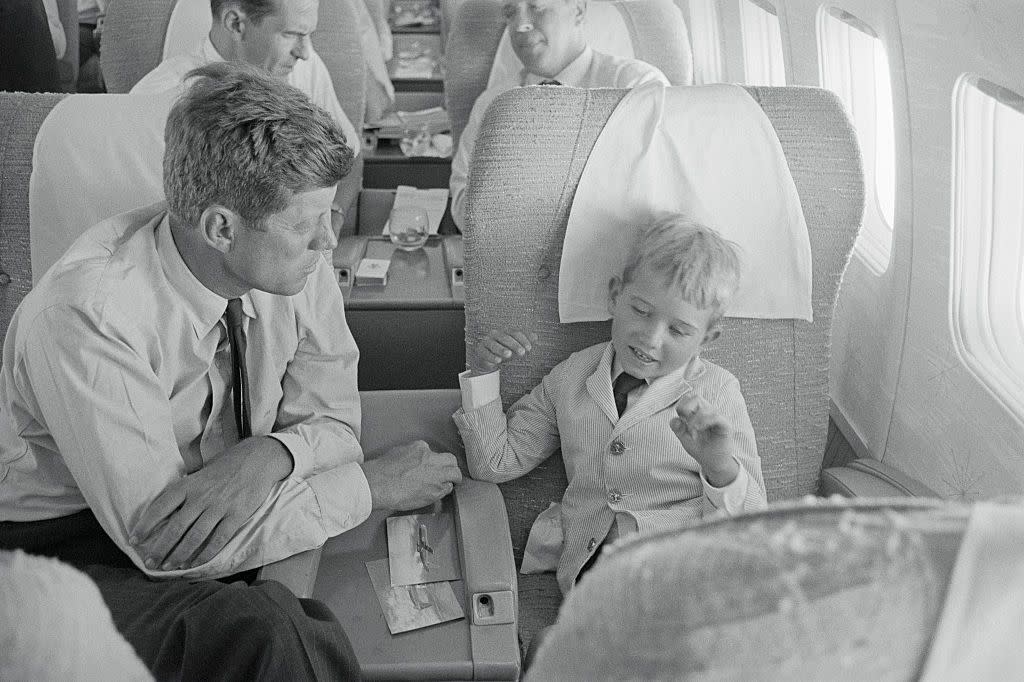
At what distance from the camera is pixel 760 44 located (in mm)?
3963

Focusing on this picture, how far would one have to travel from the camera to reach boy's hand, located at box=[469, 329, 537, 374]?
1921mm

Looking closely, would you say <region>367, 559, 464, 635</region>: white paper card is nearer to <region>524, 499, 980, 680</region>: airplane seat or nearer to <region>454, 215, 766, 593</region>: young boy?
<region>454, 215, 766, 593</region>: young boy

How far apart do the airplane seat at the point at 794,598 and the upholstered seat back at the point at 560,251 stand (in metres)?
1.43

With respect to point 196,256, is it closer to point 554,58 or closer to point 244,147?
point 244,147

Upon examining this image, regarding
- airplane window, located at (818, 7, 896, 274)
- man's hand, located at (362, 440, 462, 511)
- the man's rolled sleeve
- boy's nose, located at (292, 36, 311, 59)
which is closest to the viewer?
the man's rolled sleeve

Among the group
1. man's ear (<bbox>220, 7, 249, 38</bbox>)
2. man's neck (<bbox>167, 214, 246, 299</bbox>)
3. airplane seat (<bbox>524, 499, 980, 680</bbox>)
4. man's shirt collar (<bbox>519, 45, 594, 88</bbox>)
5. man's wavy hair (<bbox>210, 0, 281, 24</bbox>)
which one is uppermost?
airplane seat (<bbox>524, 499, 980, 680</bbox>)

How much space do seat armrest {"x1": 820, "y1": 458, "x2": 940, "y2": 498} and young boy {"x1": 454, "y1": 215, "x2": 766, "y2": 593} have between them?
226 mm

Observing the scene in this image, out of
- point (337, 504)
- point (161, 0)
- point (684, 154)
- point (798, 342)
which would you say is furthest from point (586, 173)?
point (161, 0)

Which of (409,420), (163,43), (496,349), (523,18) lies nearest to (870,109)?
(523,18)

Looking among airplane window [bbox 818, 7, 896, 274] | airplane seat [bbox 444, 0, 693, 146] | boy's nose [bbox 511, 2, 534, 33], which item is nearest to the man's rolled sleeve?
airplane window [bbox 818, 7, 896, 274]

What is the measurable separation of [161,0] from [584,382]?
2449 mm

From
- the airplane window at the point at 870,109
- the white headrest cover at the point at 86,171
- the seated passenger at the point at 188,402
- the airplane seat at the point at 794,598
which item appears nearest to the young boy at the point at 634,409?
the seated passenger at the point at 188,402

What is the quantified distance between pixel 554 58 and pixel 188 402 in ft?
6.90

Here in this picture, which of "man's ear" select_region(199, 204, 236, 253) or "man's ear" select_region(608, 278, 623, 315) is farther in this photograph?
"man's ear" select_region(608, 278, 623, 315)
